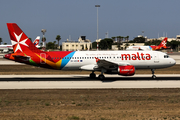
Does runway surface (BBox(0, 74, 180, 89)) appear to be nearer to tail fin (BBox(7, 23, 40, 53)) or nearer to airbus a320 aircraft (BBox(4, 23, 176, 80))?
airbus a320 aircraft (BBox(4, 23, 176, 80))

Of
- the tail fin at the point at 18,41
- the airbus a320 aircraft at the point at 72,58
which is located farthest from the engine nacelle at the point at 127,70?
the tail fin at the point at 18,41

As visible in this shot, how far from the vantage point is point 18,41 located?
34.6m

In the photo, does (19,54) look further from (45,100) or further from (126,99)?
(126,99)

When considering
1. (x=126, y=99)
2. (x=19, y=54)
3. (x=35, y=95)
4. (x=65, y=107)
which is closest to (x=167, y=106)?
(x=126, y=99)

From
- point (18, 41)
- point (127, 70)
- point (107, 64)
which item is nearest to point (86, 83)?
point (107, 64)

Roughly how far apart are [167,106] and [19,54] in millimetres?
22031

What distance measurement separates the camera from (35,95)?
23141 mm

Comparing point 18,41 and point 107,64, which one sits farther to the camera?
point 18,41

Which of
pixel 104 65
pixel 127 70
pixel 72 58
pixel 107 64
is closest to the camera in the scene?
pixel 127 70

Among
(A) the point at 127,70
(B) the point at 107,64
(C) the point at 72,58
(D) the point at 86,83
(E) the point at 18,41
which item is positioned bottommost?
(D) the point at 86,83

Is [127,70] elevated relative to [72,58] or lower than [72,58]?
lower

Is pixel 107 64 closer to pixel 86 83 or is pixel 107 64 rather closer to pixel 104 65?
pixel 104 65

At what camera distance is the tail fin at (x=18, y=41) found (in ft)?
113

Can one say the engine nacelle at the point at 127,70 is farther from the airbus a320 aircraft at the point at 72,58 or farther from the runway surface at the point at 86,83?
the airbus a320 aircraft at the point at 72,58
